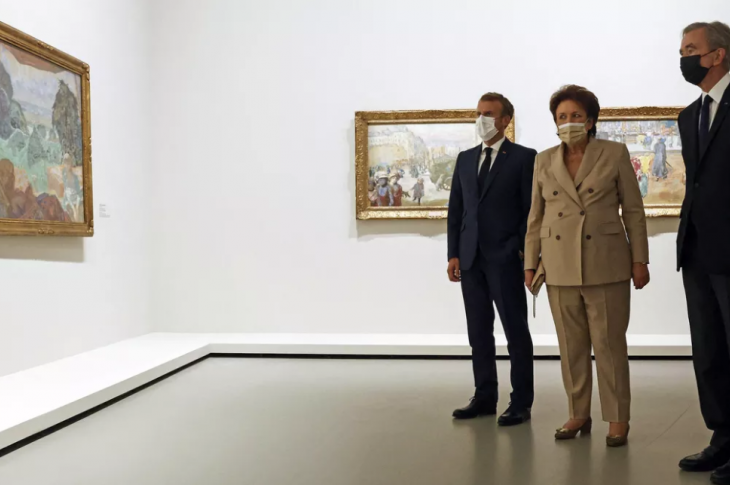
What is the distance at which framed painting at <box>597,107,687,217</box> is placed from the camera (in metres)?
8.00

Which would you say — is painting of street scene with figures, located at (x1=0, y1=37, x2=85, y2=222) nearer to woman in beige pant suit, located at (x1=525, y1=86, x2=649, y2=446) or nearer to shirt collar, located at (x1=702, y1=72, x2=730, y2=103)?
woman in beige pant suit, located at (x1=525, y1=86, x2=649, y2=446)

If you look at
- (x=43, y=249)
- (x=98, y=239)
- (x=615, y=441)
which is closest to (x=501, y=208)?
(x=615, y=441)

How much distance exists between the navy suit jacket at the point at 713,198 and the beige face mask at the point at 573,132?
67 centimetres

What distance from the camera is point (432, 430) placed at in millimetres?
4234

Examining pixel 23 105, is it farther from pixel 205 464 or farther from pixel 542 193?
pixel 542 193

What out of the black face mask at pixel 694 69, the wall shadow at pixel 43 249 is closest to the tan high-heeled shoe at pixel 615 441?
the black face mask at pixel 694 69

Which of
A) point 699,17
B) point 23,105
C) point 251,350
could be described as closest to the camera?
point 23,105

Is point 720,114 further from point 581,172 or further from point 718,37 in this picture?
point 581,172

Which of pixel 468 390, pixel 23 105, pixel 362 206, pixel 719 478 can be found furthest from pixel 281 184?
pixel 719 478

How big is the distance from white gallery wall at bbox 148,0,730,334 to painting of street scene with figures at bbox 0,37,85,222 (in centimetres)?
183

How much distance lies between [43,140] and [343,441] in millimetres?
4176

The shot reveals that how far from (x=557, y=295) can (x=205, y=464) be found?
2.15 metres

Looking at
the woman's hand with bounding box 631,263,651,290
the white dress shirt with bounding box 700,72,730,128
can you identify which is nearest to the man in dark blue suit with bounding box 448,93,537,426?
the woman's hand with bounding box 631,263,651,290

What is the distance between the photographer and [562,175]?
13.0 ft
